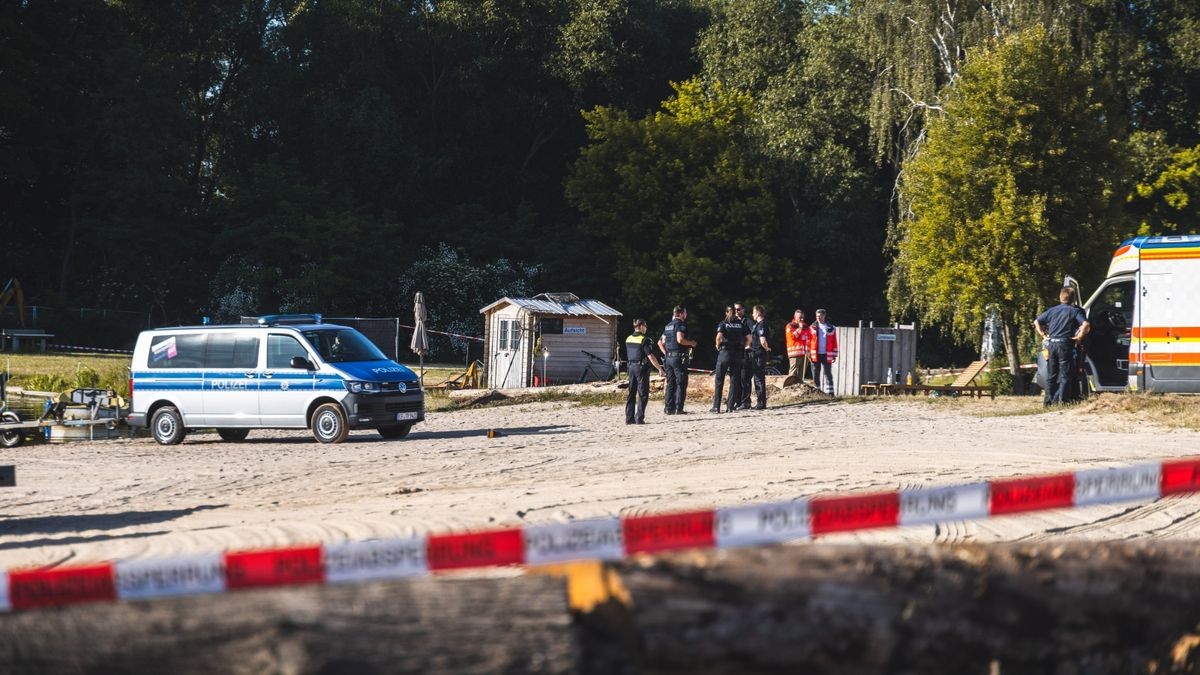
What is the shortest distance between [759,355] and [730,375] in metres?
0.69

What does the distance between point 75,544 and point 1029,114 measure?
1293 inches

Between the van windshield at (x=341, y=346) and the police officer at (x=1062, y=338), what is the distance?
1052 cm

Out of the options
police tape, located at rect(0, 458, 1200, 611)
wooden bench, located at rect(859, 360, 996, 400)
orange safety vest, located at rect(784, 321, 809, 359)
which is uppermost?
orange safety vest, located at rect(784, 321, 809, 359)

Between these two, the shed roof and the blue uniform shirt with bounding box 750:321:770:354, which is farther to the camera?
the shed roof

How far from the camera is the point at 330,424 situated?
1948 cm

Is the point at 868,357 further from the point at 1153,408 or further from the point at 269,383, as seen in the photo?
the point at 269,383

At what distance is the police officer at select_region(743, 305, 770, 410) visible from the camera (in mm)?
23750

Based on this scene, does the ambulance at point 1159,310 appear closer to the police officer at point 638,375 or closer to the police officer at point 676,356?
the police officer at point 676,356

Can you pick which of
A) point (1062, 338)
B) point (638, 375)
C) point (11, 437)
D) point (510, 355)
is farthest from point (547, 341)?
point (11, 437)

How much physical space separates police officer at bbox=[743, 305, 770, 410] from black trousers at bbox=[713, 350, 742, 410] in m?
0.34

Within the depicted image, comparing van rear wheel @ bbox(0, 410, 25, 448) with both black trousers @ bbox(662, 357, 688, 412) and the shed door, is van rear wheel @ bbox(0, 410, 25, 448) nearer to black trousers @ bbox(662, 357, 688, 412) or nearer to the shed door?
black trousers @ bbox(662, 357, 688, 412)

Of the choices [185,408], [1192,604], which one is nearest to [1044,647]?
[1192,604]

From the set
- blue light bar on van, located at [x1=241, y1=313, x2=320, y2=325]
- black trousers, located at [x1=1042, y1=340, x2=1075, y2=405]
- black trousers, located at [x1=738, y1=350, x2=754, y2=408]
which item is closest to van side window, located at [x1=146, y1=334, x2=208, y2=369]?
blue light bar on van, located at [x1=241, y1=313, x2=320, y2=325]

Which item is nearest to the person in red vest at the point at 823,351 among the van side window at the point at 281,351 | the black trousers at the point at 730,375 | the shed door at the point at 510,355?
the black trousers at the point at 730,375
